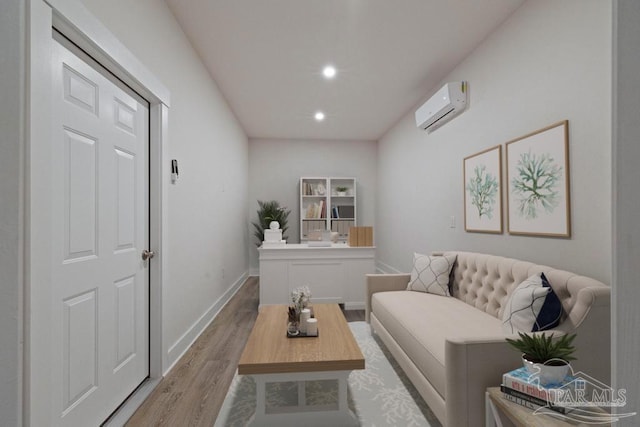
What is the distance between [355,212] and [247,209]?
2134 millimetres

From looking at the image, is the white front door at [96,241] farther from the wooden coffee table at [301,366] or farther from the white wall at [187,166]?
the wooden coffee table at [301,366]

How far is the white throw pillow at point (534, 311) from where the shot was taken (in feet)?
5.30

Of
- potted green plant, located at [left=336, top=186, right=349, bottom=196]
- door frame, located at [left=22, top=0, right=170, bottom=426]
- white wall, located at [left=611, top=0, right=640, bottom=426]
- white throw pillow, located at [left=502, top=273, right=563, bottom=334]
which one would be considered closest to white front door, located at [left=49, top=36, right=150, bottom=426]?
door frame, located at [left=22, top=0, right=170, bottom=426]

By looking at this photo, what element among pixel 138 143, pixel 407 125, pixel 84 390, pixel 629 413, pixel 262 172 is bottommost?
pixel 84 390

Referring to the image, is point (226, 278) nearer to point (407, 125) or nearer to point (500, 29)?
point (407, 125)

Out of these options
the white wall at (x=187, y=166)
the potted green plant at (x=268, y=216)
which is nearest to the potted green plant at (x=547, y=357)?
the white wall at (x=187, y=166)

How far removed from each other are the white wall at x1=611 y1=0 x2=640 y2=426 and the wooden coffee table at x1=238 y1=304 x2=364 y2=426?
A: 1199mm

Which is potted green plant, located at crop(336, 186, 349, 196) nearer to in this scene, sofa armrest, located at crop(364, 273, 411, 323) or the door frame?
sofa armrest, located at crop(364, 273, 411, 323)

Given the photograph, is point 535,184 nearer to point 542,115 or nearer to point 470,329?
point 542,115

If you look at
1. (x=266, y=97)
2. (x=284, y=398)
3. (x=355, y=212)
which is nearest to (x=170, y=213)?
(x=284, y=398)

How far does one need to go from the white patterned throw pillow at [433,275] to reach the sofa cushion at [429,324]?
0.08 meters

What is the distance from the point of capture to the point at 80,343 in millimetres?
1510

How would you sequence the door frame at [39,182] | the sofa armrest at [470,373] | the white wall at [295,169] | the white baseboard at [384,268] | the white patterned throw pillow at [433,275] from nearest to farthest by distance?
the door frame at [39,182], the sofa armrest at [470,373], the white patterned throw pillow at [433,275], the white baseboard at [384,268], the white wall at [295,169]
